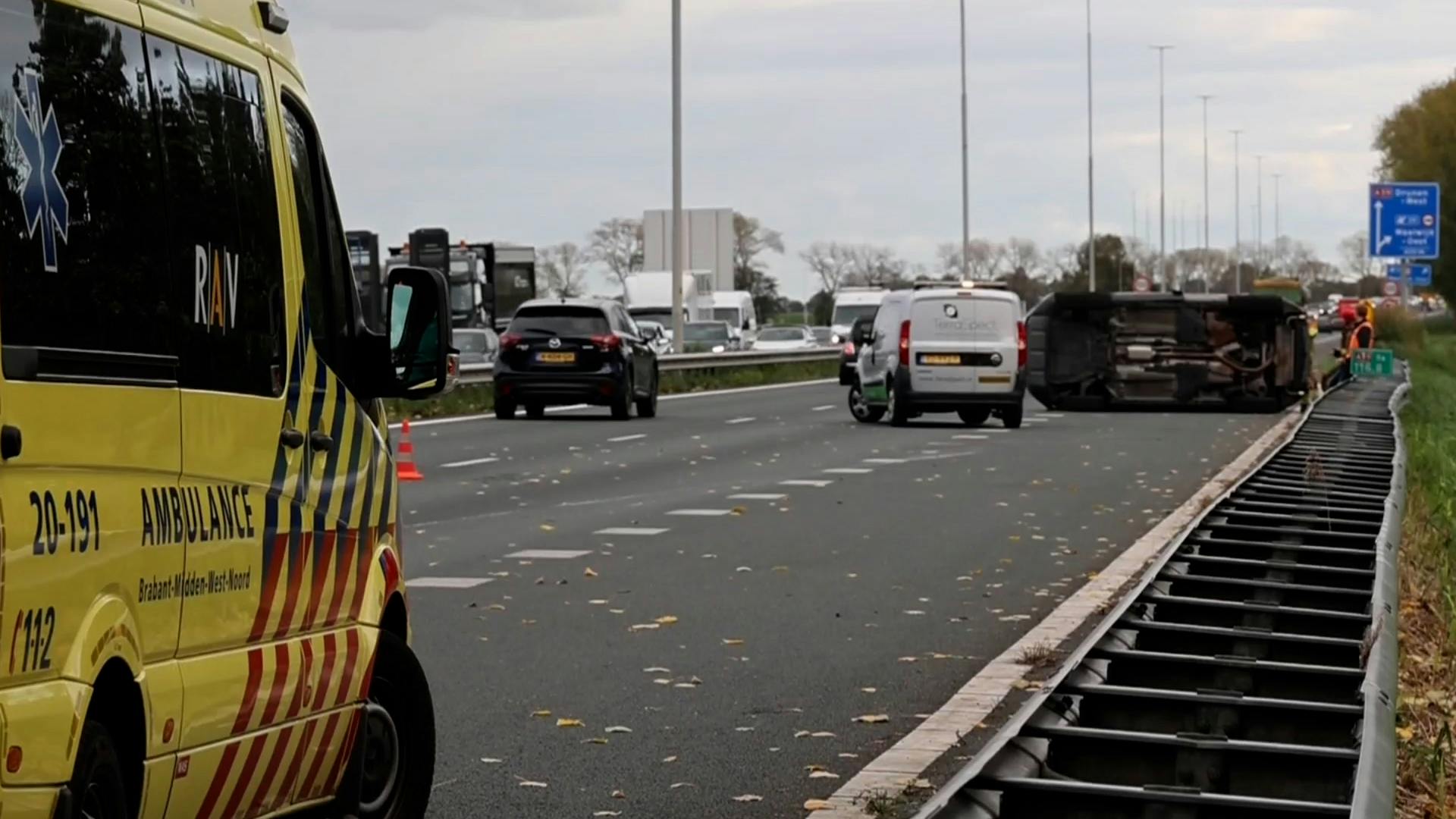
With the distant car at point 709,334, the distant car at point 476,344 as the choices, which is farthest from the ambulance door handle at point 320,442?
the distant car at point 709,334

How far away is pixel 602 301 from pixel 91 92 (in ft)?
101

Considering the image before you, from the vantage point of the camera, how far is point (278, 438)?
589cm

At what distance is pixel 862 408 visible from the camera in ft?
120

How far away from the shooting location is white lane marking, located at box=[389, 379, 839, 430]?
3441 cm

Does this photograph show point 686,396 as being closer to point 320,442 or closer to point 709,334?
point 709,334

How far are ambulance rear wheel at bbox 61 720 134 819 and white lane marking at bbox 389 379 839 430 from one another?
848 inches

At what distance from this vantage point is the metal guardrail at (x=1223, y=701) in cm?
692

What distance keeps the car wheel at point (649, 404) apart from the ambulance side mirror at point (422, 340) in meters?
29.4

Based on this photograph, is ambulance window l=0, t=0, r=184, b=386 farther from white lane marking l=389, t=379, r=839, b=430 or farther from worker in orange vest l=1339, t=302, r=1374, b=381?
worker in orange vest l=1339, t=302, r=1374, b=381

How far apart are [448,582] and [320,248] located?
8.12m

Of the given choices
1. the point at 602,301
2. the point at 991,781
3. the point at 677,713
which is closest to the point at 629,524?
the point at 677,713

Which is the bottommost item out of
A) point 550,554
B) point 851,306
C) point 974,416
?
point 974,416

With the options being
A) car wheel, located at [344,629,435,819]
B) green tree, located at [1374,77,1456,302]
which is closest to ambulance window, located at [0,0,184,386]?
car wheel, located at [344,629,435,819]

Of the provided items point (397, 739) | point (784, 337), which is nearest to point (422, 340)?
point (397, 739)
